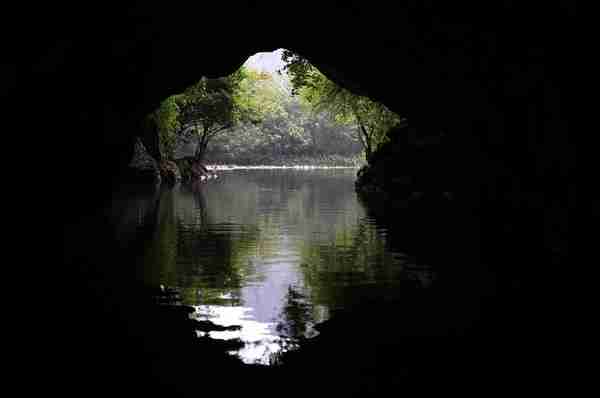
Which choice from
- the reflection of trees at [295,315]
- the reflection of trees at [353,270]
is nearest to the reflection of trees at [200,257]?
the reflection of trees at [295,315]

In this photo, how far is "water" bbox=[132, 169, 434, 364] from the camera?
30.2ft

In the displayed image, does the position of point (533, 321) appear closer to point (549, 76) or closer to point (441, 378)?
point (441, 378)

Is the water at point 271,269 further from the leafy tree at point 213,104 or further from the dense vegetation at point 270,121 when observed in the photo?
the leafy tree at point 213,104

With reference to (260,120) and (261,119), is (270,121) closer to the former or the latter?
(261,119)

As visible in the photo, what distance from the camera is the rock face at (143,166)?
4725 cm

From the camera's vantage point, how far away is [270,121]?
129 metres

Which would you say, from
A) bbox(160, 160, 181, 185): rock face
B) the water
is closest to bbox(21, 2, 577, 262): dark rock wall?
the water

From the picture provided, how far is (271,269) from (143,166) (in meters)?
36.4

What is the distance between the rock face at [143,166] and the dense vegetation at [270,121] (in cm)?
301

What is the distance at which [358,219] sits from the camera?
2366 centimetres

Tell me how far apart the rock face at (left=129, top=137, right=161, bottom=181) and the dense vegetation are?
3013 millimetres

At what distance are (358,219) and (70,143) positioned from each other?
11016 mm

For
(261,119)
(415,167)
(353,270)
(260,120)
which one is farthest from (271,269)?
(261,119)

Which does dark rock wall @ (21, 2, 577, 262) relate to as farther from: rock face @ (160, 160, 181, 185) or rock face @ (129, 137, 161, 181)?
rock face @ (160, 160, 181, 185)
